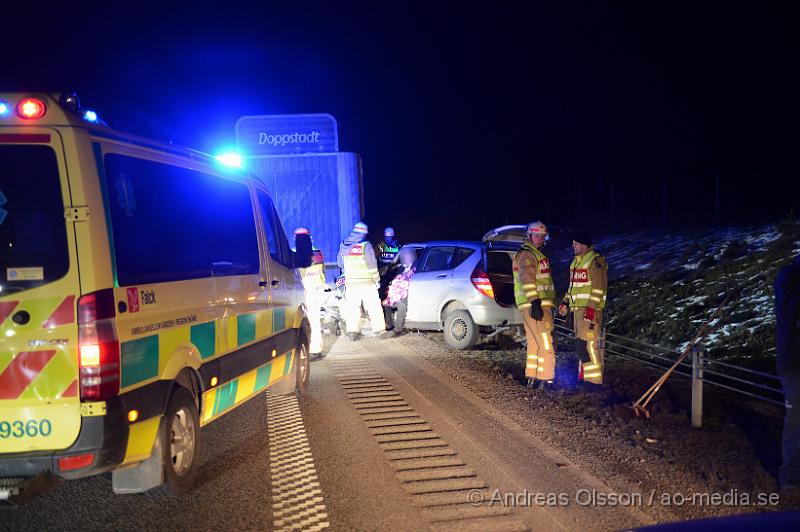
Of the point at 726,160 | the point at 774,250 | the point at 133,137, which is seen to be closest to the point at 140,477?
the point at 133,137

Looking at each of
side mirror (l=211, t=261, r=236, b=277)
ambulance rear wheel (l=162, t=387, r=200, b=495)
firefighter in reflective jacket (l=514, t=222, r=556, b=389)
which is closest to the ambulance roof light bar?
side mirror (l=211, t=261, r=236, b=277)

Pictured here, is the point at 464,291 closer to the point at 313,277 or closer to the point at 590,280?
the point at 313,277

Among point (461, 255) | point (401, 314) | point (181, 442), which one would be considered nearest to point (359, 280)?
point (401, 314)

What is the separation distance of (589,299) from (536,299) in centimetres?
56

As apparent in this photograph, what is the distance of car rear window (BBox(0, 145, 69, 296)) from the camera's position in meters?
3.50

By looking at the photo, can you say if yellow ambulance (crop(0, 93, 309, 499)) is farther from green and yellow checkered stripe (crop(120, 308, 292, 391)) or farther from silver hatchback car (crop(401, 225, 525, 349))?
silver hatchback car (crop(401, 225, 525, 349))

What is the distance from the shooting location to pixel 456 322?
10.3 metres

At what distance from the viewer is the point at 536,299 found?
23.4ft

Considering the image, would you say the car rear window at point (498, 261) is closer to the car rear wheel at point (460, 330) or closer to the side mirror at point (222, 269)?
the car rear wheel at point (460, 330)

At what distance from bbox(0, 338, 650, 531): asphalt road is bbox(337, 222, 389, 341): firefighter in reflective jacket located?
3.84m

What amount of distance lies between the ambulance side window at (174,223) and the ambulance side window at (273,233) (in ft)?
1.46

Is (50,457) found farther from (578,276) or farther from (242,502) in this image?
(578,276)

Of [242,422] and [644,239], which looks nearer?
[242,422]

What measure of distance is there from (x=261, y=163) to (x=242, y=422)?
21.3 feet
